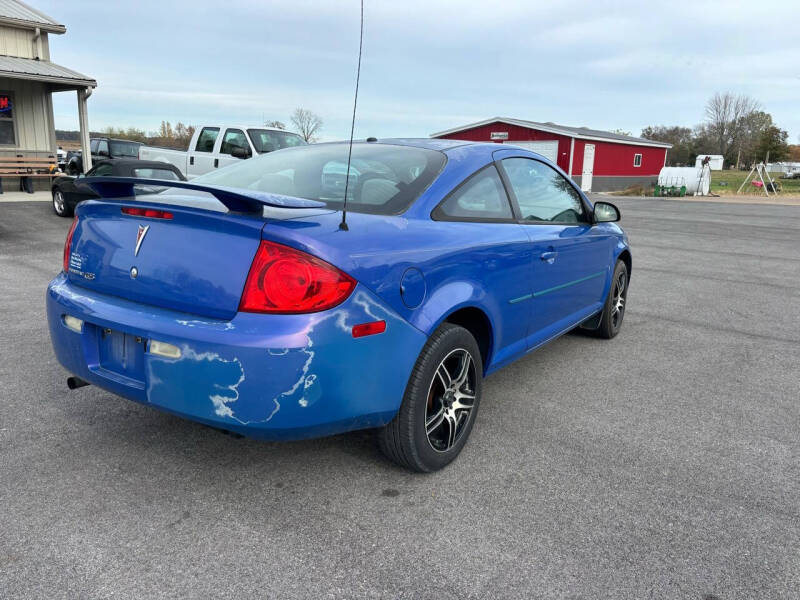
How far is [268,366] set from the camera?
2.21m

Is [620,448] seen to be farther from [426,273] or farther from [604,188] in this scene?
[604,188]

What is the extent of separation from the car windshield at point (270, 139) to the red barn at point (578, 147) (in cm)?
2511

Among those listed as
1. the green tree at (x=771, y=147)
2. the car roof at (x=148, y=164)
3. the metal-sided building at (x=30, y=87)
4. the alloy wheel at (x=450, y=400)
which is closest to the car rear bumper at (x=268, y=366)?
the alloy wheel at (x=450, y=400)

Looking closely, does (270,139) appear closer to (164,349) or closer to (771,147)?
(164,349)

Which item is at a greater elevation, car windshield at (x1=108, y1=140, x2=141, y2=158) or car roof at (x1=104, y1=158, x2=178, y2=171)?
car windshield at (x1=108, y1=140, x2=141, y2=158)

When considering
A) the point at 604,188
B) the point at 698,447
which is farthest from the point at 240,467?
the point at 604,188

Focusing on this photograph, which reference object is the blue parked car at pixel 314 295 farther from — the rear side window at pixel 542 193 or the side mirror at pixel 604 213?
the side mirror at pixel 604 213

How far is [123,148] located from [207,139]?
284 inches

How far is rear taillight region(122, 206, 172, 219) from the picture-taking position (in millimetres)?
2506

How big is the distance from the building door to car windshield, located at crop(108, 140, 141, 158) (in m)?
27.9

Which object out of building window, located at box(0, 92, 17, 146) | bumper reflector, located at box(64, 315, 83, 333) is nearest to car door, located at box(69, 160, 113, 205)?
building window, located at box(0, 92, 17, 146)

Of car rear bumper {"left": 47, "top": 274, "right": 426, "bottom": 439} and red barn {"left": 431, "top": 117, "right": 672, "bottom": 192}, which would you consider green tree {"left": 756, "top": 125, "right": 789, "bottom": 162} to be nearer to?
red barn {"left": 431, "top": 117, "right": 672, "bottom": 192}

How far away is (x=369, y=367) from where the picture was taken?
2.41 metres

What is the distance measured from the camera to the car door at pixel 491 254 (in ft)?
9.40
